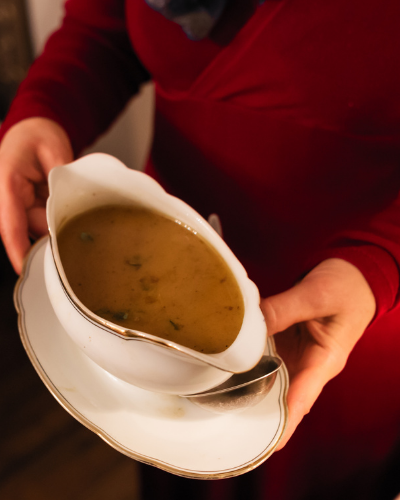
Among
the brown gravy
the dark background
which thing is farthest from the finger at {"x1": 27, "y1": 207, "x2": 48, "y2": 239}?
the dark background

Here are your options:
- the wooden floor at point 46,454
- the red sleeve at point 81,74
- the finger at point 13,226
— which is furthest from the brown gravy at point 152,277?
the wooden floor at point 46,454

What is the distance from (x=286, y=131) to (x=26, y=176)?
1.71 feet

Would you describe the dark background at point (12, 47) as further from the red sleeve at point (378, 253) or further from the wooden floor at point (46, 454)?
the red sleeve at point (378, 253)

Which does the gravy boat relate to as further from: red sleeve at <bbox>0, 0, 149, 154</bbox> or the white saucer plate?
red sleeve at <bbox>0, 0, 149, 154</bbox>

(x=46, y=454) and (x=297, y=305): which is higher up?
(x=297, y=305)

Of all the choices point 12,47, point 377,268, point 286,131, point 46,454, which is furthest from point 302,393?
point 12,47

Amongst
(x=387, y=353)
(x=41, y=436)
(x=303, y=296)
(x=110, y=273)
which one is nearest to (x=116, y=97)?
(x=110, y=273)

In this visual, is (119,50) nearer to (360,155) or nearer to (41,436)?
(360,155)

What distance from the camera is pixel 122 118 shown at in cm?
215

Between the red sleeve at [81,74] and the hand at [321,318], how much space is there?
0.64 metres

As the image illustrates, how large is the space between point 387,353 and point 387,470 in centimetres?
44

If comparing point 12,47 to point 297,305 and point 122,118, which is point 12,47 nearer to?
point 122,118

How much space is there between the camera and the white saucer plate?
0.59 metres

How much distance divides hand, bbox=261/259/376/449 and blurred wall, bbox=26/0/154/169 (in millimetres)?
1570
